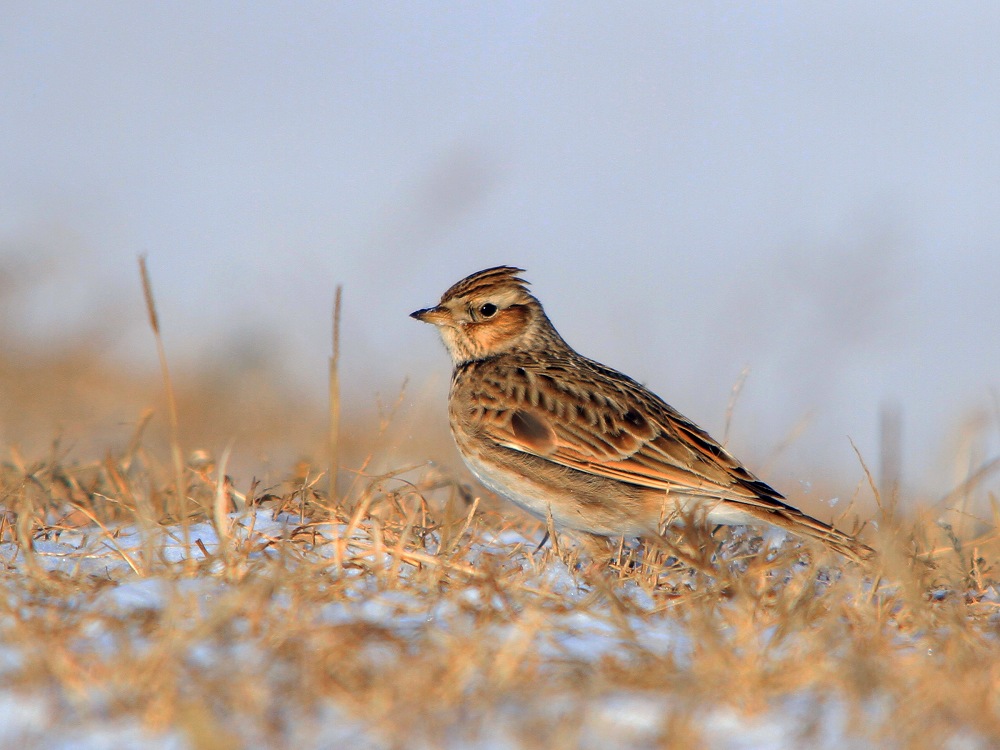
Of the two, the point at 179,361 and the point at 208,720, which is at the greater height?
the point at 208,720

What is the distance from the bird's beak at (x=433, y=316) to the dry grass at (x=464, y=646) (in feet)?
7.17

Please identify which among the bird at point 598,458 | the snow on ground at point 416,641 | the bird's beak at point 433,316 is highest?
the bird's beak at point 433,316

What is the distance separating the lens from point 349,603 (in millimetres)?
3570

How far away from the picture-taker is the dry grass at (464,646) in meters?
2.54

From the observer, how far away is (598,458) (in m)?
5.64

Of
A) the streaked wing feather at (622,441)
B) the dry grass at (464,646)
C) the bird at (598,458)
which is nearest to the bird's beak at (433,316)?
the bird at (598,458)

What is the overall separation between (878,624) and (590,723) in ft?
4.60

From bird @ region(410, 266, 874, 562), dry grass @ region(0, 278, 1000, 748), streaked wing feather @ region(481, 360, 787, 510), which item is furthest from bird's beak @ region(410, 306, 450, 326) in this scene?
dry grass @ region(0, 278, 1000, 748)

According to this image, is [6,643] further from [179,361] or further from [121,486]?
[179,361]

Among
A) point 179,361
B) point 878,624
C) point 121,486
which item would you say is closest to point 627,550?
point 878,624

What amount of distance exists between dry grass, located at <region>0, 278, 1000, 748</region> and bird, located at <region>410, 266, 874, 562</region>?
0.52m

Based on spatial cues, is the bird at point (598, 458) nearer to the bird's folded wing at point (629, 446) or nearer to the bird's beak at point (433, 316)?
the bird's folded wing at point (629, 446)

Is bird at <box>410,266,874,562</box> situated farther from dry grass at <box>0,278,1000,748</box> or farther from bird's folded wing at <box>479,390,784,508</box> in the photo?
dry grass at <box>0,278,1000,748</box>

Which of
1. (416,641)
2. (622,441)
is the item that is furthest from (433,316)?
(416,641)
